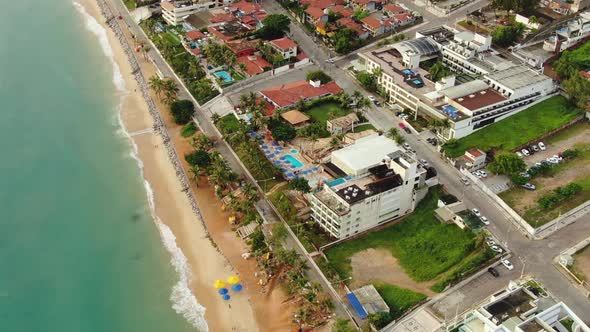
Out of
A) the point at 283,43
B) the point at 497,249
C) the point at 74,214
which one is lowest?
the point at 497,249

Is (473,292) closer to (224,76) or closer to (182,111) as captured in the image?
(182,111)

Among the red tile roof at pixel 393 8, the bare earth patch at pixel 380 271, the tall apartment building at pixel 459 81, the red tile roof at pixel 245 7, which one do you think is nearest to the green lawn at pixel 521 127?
the tall apartment building at pixel 459 81

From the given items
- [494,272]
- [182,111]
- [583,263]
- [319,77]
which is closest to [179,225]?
[182,111]

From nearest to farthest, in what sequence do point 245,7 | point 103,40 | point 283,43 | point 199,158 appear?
point 199,158
point 283,43
point 103,40
point 245,7

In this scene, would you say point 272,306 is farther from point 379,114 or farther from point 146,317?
point 379,114

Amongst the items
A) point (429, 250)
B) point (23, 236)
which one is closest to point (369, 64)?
point (429, 250)

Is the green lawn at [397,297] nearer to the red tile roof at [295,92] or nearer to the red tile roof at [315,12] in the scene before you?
the red tile roof at [295,92]
